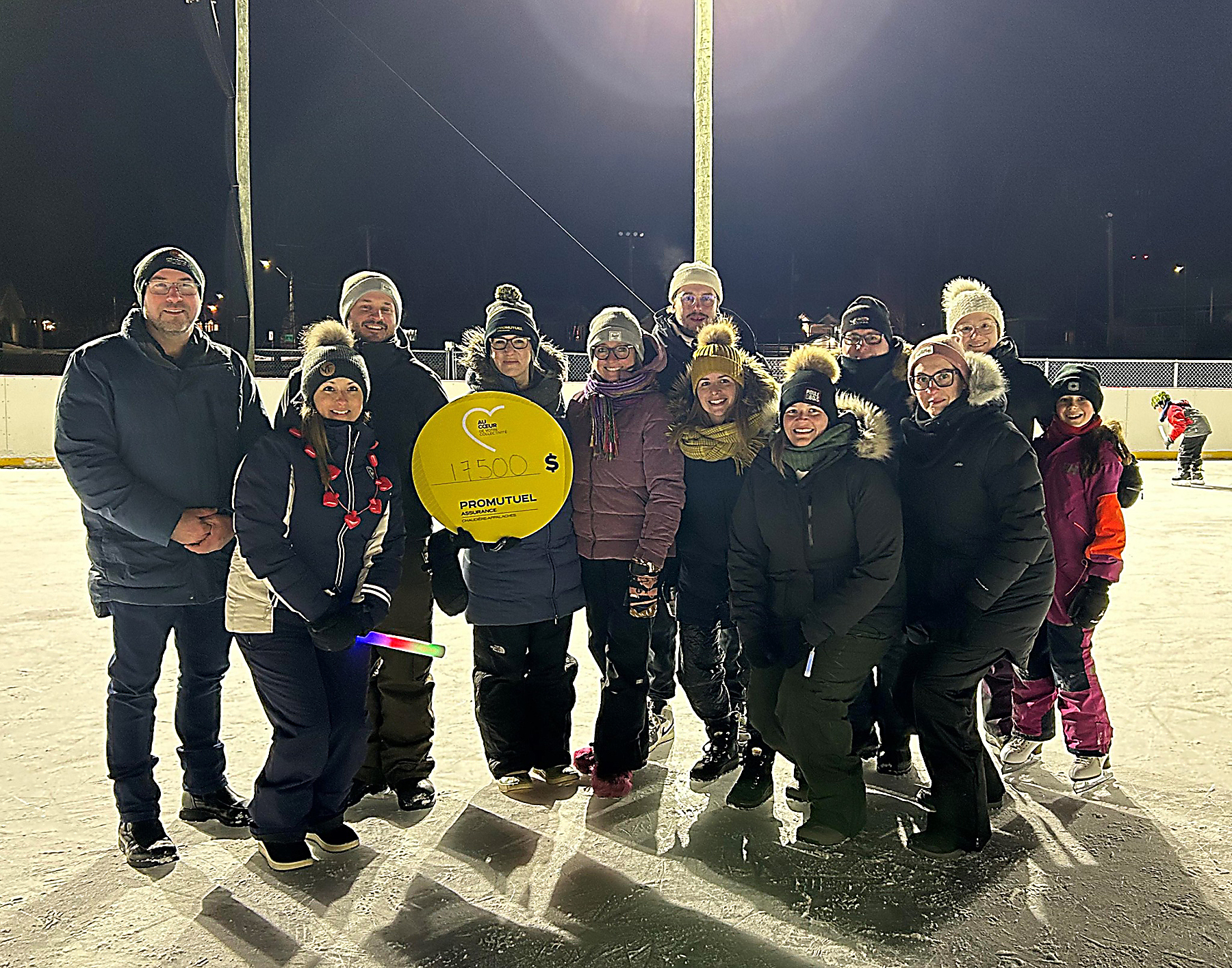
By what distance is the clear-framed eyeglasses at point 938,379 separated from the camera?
9.60 feet

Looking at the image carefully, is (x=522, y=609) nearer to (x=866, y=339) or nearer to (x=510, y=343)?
(x=510, y=343)

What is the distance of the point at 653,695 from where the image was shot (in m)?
3.93

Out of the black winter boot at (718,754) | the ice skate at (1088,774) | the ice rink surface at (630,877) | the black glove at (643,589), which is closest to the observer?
the ice rink surface at (630,877)

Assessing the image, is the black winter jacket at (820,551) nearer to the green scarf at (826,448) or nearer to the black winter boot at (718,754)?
the green scarf at (826,448)

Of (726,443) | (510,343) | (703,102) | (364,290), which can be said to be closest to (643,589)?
(726,443)

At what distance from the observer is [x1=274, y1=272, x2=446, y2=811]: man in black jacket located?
3.29m

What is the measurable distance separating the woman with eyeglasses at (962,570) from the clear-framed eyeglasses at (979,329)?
680 millimetres

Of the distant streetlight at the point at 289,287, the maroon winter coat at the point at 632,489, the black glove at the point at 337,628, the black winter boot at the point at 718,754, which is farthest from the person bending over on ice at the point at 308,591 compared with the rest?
the distant streetlight at the point at 289,287

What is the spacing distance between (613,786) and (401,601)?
3.26ft

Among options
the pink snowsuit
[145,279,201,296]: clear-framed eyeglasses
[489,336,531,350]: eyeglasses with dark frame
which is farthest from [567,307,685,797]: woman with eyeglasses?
the pink snowsuit

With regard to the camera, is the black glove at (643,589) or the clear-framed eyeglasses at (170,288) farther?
the black glove at (643,589)

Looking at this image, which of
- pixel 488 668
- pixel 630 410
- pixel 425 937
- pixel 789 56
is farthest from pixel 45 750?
pixel 789 56

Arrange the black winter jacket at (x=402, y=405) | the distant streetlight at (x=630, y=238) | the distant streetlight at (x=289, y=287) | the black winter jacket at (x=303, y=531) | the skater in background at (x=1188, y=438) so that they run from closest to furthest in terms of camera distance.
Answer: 1. the black winter jacket at (x=303, y=531)
2. the black winter jacket at (x=402, y=405)
3. the skater in background at (x=1188, y=438)
4. the distant streetlight at (x=289, y=287)
5. the distant streetlight at (x=630, y=238)

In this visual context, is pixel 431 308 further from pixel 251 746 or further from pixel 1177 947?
pixel 1177 947
